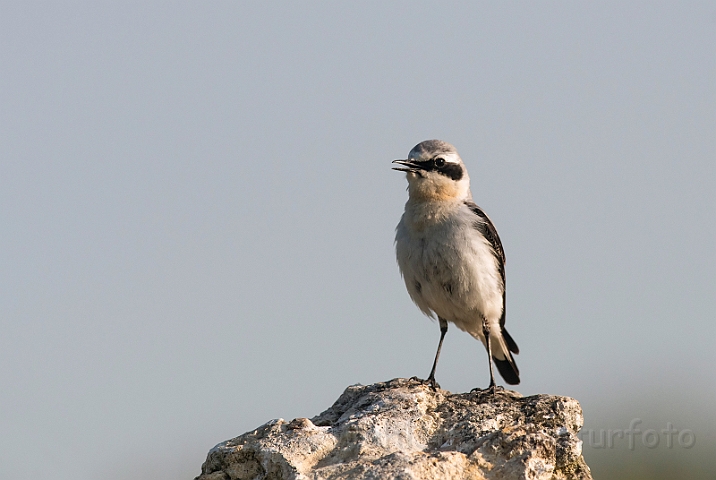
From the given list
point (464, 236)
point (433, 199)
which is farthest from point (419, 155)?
point (464, 236)

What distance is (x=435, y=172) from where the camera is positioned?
1070cm

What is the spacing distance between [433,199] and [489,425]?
4.25 m

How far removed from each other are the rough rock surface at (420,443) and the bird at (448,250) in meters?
2.52

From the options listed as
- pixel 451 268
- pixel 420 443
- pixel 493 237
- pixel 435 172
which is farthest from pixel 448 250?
pixel 420 443

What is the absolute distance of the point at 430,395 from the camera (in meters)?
7.28

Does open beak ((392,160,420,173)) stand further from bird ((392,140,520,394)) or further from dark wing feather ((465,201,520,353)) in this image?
dark wing feather ((465,201,520,353))

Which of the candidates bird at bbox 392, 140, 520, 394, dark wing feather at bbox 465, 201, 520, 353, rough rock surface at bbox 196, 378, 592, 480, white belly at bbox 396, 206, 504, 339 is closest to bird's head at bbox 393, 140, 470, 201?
bird at bbox 392, 140, 520, 394

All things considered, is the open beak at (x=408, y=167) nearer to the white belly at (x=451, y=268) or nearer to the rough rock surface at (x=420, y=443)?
the white belly at (x=451, y=268)

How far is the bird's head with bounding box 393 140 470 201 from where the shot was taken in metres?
10.5

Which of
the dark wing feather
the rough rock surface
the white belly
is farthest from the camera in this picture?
the dark wing feather

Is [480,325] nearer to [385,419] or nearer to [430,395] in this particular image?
[430,395]

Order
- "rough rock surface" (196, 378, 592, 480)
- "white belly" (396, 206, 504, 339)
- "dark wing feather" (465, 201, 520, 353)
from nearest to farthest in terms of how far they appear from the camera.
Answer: "rough rock surface" (196, 378, 592, 480), "white belly" (396, 206, 504, 339), "dark wing feather" (465, 201, 520, 353)

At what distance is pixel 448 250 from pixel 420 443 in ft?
11.8

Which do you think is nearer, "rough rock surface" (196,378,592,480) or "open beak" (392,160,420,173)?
"rough rock surface" (196,378,592,480)
